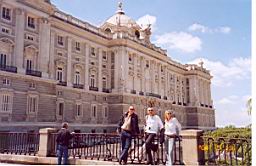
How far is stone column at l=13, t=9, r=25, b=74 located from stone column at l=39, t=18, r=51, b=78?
1753 mm

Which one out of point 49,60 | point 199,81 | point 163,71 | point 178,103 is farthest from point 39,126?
point 199,81

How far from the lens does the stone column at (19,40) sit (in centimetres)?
2067

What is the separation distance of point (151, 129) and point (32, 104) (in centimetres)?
1556

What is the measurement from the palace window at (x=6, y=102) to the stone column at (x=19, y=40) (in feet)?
6.91

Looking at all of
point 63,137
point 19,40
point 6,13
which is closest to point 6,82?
point 19,40

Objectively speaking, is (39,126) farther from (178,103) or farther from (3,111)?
(178,103)

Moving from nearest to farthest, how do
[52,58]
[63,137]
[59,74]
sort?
[63,137] → [52,58] → [59,74]

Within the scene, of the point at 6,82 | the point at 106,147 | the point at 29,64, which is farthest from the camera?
the point at 29,64

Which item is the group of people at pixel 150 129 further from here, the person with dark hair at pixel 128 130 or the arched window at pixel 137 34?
the arched window at pixel 137 34

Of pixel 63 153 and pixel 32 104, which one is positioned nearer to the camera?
pixel 63 153

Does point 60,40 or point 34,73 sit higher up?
point 60,40

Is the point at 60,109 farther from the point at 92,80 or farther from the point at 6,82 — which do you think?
the point at 6,82

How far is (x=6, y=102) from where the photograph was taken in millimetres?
19406

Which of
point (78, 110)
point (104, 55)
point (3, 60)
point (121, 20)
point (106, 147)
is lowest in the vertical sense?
point (106, 147)
